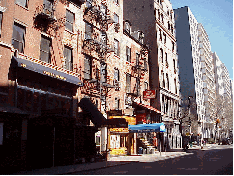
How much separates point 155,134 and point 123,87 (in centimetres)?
1082

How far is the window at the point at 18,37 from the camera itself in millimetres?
18859

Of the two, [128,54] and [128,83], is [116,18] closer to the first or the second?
[128,54]

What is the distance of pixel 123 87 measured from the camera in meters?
Answer: 32.3

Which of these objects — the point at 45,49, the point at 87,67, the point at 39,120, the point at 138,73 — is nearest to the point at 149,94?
the point at 138,73

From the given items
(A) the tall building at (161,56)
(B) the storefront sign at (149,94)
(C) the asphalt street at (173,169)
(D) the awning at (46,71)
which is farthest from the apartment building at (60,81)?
(A) the tall building at (161,56)

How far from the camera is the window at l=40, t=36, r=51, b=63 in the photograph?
21.3 m

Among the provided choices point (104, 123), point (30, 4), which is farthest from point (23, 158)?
point (30, 4)

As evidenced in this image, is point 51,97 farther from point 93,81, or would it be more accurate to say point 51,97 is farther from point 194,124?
point 194,124

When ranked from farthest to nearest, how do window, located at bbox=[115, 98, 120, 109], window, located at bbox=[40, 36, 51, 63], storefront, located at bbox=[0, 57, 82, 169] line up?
window, located at bbox=[115, 98, 120, 109], window, located at bbox=[40, 36, 51, 63], storefront, located at bbox=[0, 57, 82, 169]

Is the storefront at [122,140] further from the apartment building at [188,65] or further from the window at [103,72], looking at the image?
the apartment building at [188,65]

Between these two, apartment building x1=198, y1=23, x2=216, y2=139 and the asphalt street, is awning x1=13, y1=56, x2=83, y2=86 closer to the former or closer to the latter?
the asphalt street

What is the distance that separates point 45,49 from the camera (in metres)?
21.7

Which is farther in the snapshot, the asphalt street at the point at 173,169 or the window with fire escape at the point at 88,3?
the window with fire escape at the point at 88,3

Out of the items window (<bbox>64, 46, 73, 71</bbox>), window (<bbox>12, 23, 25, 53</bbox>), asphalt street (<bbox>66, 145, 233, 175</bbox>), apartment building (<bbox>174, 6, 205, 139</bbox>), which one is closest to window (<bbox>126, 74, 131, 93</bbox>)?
window (<bbox>64, 46, 73, 71</bbox>)
